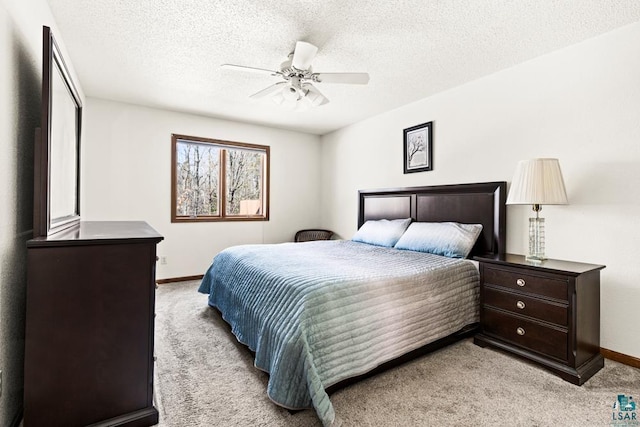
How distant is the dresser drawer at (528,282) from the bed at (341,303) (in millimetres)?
204

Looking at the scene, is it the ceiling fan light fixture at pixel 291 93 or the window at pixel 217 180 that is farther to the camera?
the window at pixel 217 180

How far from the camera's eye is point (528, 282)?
7.36ft

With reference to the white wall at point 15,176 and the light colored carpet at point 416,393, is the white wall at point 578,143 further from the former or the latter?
the white wall at point 15,176

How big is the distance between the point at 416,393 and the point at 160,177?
4051mm

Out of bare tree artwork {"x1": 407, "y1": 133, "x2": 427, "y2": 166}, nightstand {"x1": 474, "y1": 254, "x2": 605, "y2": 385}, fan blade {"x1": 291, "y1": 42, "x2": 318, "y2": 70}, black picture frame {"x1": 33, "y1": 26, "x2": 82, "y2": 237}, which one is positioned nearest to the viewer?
black picture frame {"x1": 33, "y1": 26, "x2": 82, "y2": 237}

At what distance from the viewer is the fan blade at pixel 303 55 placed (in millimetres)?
2205

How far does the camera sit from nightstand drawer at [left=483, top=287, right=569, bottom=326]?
2.07 meters

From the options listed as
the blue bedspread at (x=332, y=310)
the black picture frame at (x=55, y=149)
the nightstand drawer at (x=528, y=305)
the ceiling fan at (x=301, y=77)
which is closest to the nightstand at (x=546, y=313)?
the nightstand drawer at (x=528, y=305)

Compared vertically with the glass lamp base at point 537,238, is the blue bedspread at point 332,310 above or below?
below

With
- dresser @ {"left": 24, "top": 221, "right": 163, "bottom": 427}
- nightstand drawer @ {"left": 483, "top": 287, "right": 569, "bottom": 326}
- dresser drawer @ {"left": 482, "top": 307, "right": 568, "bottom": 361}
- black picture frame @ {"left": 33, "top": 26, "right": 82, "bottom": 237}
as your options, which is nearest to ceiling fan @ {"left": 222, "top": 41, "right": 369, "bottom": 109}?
black picture frame @ {"left": 33, "top": 26, "right": 82, "bottom": 237}

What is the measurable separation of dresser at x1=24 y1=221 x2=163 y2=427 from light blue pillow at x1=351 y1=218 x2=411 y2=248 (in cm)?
264

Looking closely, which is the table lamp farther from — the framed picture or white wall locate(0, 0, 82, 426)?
white wall locate(0, 0, 82, 426)

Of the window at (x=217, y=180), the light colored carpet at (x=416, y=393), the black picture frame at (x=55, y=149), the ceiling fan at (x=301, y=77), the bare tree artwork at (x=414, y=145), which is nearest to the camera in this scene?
the black picture frame at (x=55, y=149)

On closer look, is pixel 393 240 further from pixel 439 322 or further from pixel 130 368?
pixel 130 368
